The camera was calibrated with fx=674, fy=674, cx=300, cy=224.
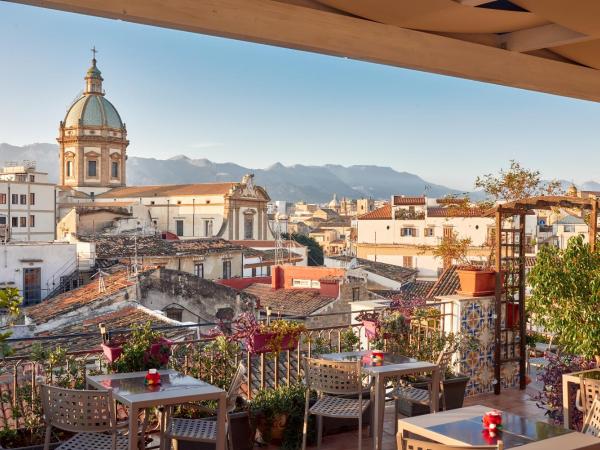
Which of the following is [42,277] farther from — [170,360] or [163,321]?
[170,360]

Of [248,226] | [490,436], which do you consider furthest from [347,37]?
[248,226]

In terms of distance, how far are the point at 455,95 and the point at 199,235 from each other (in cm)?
2129

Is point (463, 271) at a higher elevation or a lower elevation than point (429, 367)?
higher

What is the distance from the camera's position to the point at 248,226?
4975 centimetres

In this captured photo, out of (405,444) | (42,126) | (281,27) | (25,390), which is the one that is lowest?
(25,390)

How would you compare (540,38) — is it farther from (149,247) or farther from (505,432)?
(149,247)

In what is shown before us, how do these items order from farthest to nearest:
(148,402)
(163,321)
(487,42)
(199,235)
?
(199,235) < (163,321) < (148,402) < (487,42)

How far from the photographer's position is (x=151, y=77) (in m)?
53.4

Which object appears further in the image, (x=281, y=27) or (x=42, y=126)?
(x=42, y=126)

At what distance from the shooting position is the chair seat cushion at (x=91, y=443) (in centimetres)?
302

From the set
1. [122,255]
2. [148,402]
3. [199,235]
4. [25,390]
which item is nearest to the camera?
[148,402]

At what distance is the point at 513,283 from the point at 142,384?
3.67 meters

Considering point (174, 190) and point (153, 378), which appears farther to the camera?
point (174, 190)

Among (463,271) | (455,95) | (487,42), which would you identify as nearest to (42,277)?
(463,271)
